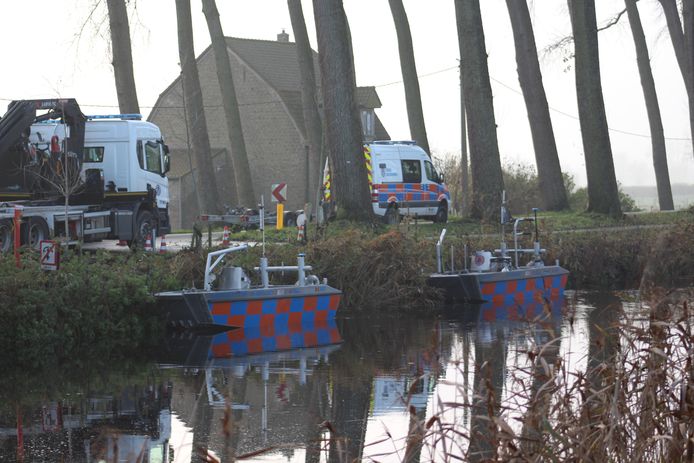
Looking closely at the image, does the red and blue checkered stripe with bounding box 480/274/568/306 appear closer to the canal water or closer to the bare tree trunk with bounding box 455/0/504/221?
the canal water

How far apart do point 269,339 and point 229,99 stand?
2738 cm

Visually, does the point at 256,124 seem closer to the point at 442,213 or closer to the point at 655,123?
the point at 655,123

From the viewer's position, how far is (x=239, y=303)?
18.5 metres

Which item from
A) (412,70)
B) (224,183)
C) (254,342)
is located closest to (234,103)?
(412,70)

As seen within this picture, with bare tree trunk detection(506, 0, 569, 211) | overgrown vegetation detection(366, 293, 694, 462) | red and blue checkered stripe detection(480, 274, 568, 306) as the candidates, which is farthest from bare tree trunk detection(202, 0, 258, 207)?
overgrown vegetation detection(366, 293, 694, 462)

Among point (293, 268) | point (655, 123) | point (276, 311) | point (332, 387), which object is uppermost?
point (655, 123)

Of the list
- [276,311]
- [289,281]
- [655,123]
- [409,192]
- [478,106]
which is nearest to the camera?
[276,311]

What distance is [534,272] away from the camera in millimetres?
24031

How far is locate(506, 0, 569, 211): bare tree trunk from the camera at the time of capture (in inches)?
1580

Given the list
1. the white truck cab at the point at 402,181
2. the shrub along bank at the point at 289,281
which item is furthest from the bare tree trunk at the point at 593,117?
the white truck cab at the point at 402,181

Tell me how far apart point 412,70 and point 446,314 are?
→ 1905 centimetres

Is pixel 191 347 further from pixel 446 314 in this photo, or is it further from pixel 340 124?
pixel 340 124

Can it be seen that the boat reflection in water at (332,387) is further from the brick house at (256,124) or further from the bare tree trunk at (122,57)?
the brick house at (256,124)

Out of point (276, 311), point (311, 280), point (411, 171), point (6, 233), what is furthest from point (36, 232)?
point (411, 171)
